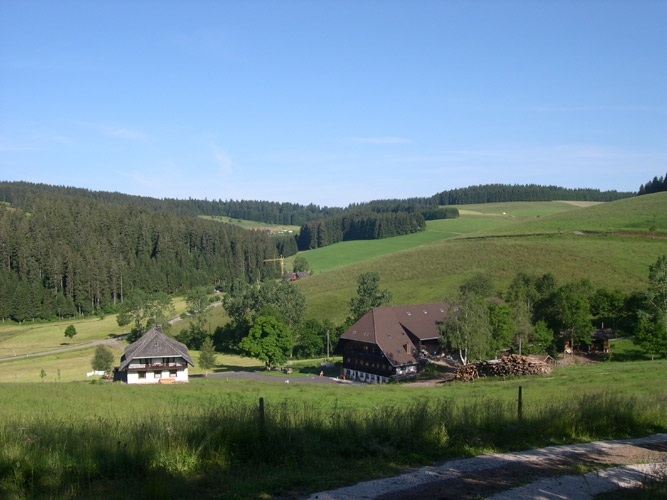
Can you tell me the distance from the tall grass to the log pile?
1047 inches

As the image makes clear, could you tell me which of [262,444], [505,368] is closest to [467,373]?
[505,368]

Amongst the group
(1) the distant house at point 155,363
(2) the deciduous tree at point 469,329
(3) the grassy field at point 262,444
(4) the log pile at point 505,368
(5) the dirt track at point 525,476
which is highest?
(3) the grassy field at point 262,444

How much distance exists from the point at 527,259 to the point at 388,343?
135 feet

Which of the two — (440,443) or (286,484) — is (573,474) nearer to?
(440,443)

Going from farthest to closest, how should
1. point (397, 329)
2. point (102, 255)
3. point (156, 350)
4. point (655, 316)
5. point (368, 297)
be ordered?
point (102, 255)
point (368, 297)
point (397, 329)
point (156, 350)
point (655, 316)

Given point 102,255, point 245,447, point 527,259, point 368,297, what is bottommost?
point 368,297

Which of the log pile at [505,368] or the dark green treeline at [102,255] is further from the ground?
the dark green treeline at [102,255]

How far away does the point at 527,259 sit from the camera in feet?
280

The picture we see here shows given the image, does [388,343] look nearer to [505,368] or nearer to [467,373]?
[467,373]

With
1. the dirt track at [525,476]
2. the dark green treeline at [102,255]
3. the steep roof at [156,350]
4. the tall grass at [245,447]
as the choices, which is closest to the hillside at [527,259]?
the steep roof at [156,350]

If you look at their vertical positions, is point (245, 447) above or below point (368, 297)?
above

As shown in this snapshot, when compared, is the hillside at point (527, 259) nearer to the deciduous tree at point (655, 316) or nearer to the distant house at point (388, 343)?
the distant house at point (388, 343)

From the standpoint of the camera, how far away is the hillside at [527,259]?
7706cm

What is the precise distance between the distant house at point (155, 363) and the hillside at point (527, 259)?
94.5 feet
